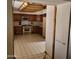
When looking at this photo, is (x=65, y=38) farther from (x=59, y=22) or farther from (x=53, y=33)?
(x=53, y=33)

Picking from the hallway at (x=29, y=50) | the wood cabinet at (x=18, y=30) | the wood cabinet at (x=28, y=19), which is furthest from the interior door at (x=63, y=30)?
the wood cabinet at (x=18, y=30)


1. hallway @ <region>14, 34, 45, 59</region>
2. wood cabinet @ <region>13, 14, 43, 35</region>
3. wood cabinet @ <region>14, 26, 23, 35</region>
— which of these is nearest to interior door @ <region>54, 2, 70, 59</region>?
hallway @ <region>14, 34, 45, 59</region>

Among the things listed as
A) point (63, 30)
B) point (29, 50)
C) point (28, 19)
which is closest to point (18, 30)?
point (28, 19)

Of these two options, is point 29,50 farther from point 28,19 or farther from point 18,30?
point 28,19

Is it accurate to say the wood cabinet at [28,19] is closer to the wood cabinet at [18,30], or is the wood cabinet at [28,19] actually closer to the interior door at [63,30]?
the wood cabinet at [18,30]

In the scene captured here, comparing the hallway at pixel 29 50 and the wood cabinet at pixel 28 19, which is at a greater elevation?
the wood cabinet at pixel 28 19

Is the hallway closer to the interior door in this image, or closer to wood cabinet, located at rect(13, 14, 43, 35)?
the interior door

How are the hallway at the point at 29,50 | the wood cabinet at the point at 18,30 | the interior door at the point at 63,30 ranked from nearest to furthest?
the interior door at the point at 63,30, the hallway at the point at 29,50, the wood cabinet at the point at 18,30

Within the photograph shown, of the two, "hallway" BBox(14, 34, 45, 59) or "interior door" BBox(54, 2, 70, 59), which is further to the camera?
"hallway" BBox(14, 34, 45, 59)

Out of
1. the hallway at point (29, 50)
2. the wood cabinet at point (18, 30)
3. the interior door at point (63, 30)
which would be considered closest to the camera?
the interior door at point (63, 30)

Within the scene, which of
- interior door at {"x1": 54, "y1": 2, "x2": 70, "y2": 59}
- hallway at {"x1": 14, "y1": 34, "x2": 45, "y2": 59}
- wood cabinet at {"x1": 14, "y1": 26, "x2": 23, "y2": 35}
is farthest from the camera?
wood cabinet at {"x1": 14, "y1": 26, "x2": 23, "y2": 35}
